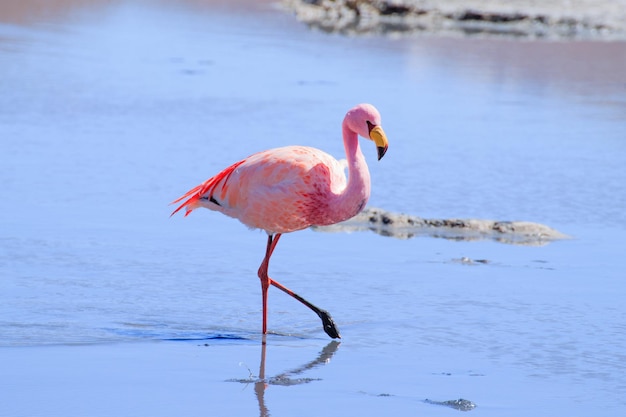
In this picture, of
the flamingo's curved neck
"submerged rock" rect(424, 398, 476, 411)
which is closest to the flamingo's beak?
the flamingo's curved neck

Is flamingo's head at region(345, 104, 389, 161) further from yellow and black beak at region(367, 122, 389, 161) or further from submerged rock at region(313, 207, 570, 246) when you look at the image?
submerged rock at region(313, 207, 570, 246)

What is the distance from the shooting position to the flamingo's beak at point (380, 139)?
5879 mm

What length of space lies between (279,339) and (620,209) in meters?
3.77

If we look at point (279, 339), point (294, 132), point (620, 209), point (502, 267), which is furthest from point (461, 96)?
point (279, 339)

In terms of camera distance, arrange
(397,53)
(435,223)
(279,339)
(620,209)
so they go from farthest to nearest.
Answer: (397,53)
(620,209)
(435,223)
(279,339)

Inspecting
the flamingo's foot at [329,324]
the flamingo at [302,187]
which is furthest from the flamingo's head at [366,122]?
the flamingo's foot at [329,324]

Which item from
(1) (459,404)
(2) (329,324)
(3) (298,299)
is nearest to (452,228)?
(3) (298,299)

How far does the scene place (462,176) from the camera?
9766mm

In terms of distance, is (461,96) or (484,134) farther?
(461,96)

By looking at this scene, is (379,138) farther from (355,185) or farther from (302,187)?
(302,187)

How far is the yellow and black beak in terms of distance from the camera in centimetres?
588

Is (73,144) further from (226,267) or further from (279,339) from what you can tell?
(279,339)

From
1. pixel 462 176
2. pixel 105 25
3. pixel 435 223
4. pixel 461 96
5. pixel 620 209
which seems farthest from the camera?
pixel 105 25

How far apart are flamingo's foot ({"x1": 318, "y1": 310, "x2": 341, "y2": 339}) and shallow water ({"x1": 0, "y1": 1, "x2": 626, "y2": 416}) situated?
0.08m
